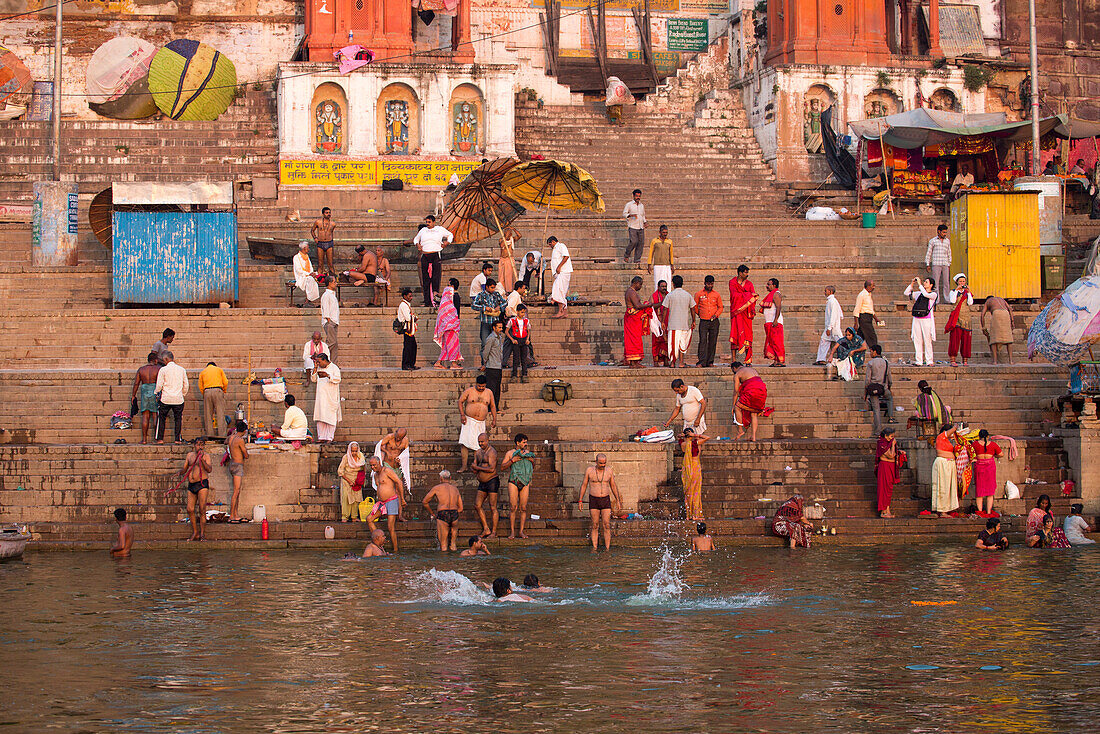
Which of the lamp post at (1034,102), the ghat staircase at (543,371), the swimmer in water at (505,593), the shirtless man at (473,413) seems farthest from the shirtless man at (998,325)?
the swimmer in water at (505,593)

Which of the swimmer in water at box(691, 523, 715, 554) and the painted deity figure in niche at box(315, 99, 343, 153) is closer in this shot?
the swimmer in water at box(691, 523, 715, 554)

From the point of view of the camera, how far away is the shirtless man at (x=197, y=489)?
14094 mm

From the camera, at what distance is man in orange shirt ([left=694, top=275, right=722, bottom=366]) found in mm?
17031

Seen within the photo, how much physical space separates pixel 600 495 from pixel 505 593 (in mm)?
2751

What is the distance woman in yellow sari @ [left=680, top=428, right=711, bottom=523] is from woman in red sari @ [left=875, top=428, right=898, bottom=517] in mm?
1917

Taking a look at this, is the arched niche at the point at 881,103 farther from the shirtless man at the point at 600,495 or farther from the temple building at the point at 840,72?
the shirtless man at the point at 600,495

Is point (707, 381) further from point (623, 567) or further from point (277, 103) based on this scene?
point (277, 103)

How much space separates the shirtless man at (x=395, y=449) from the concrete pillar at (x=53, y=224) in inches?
350

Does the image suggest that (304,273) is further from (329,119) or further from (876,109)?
(876,109)

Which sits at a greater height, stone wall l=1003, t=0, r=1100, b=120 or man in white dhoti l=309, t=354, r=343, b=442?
stone wall l=1003, t=0, r=1100, b=120

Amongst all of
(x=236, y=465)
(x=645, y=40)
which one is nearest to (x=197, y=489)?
(x=236, y=465)

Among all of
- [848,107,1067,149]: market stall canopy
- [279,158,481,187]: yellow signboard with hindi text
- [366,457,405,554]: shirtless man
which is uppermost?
[848,107,1067,149]: market stall canopy

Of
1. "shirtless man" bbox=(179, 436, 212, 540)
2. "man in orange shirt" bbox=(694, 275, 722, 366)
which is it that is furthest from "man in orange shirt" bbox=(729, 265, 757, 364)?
"shirtless man" bbox=(179, 436, 212, 540)

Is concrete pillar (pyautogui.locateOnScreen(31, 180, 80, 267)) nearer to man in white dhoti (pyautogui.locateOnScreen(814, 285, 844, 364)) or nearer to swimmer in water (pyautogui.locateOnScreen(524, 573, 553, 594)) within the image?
man in white dhoti (pyautogui.locateOnScreen(814, 285, 844, 364))
